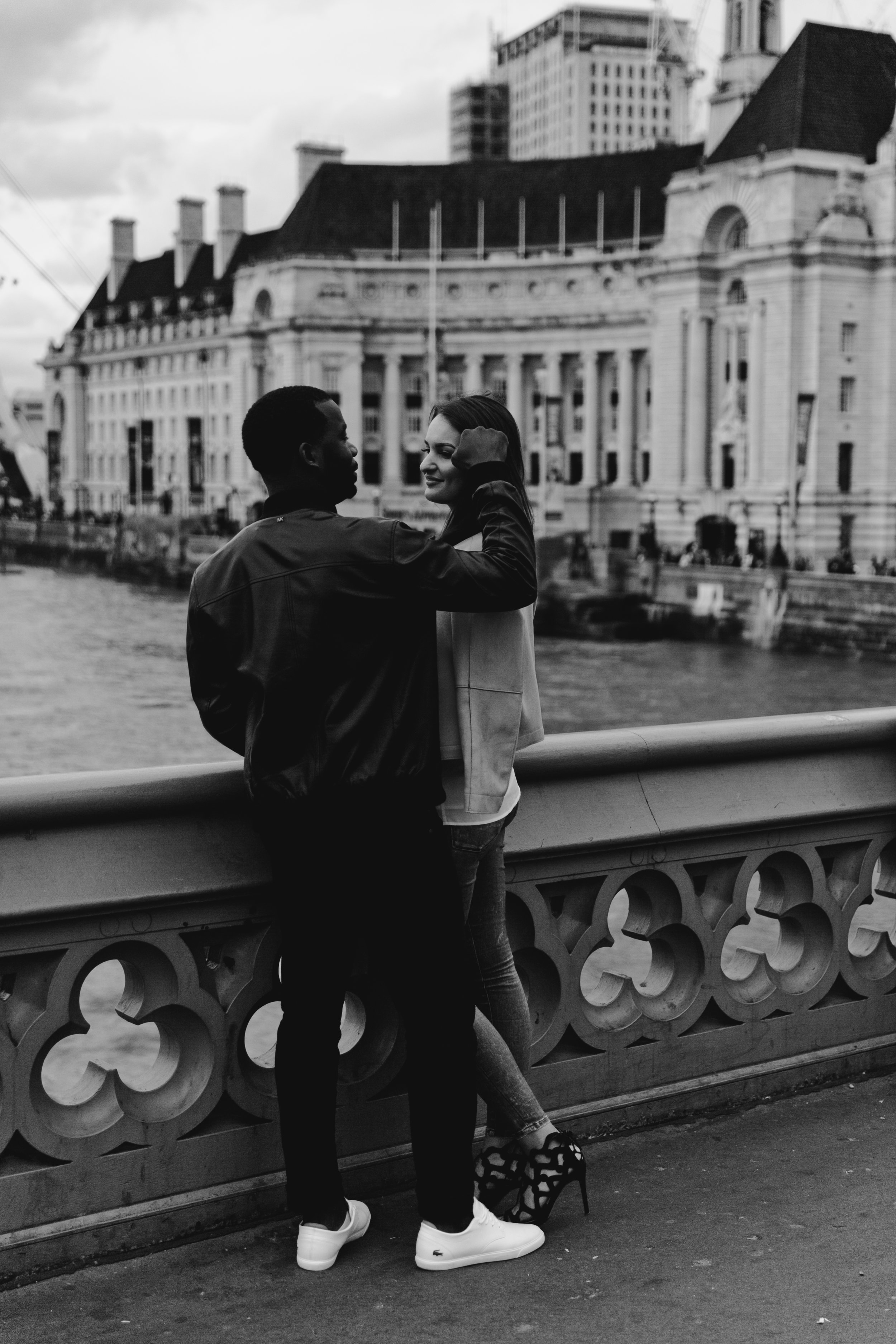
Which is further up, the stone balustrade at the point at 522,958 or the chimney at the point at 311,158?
the chimney at the point at 311,158

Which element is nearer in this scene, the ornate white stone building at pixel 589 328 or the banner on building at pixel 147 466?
the ornate white stone building at pixel 589 328

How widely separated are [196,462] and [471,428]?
118m

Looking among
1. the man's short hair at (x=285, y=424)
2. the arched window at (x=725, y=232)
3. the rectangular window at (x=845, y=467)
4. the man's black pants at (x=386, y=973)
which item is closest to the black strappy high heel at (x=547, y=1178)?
the man's black pants at (x=386, y=973)

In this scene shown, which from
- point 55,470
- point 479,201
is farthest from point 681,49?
point 55,470

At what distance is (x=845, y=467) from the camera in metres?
73.4

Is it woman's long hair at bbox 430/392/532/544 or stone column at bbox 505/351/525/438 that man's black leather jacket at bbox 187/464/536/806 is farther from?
stone column at bbox 505/351/525/438

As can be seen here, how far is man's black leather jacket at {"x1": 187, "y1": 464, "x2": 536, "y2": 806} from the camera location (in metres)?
3.74

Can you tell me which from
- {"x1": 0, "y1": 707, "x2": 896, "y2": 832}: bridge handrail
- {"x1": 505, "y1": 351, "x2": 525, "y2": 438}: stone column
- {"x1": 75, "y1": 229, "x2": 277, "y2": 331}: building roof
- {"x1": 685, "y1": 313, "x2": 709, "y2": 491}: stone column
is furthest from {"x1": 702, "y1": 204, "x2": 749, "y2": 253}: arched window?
{"x1": 0, "y1": 707, "x2": 896, "y2": 832}: bridge handrail

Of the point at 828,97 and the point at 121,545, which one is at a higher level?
the point at 828,97

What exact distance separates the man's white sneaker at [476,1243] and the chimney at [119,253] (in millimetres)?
144747

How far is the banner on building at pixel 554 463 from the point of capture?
81.1 m

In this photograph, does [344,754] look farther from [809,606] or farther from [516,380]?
[516,380]

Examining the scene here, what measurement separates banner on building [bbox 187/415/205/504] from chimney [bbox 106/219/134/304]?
81.3 ft

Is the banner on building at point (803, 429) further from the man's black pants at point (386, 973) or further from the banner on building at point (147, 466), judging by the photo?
the banner on building at point (147, 466)
